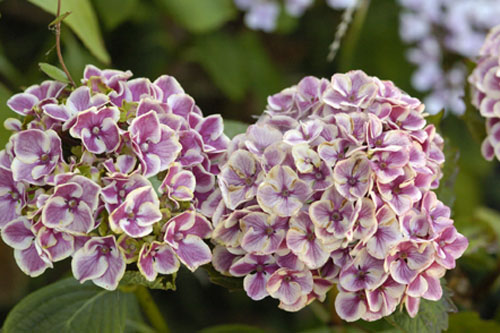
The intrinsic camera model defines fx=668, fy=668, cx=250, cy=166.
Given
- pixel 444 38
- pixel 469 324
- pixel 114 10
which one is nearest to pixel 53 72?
pixel 114 10

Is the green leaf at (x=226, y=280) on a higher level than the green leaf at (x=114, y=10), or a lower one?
lower

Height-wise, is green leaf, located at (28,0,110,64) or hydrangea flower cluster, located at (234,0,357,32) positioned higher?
green leaf, located at (28,0,110,64)

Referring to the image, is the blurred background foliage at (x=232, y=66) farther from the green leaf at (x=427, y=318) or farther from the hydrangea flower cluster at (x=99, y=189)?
the hydrangea flower cluster at (x=99, y=189)

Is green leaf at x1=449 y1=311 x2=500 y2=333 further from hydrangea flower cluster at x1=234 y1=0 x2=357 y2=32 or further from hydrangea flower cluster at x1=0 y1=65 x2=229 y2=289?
hydrangea flower cluster at x1=234 y1=0 x2=357 y2=32

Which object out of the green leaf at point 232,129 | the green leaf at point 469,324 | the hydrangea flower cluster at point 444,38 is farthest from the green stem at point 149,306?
the hydrangea flower cluster at point 444,38

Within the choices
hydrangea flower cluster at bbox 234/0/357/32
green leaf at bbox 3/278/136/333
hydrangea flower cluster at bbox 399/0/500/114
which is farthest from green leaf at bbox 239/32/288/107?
green leaf at bbox 3/278/136/333

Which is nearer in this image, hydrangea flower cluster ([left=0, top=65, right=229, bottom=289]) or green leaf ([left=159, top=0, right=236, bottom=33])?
hydrangea flower cluster ([left=0, top=65, right=229, bottom=289])

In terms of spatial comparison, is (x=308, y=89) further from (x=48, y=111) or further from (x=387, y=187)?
(x=48, y=111)
